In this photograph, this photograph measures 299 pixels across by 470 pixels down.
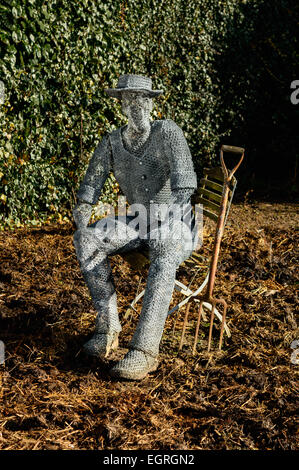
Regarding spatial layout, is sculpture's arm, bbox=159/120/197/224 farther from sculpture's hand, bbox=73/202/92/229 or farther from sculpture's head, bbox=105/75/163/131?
sculpture's hand, bbox=73/202/92/229

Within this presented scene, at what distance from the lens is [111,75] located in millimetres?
5965

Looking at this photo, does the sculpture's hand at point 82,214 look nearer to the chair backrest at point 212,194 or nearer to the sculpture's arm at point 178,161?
the sculpture's arm at point 178,161

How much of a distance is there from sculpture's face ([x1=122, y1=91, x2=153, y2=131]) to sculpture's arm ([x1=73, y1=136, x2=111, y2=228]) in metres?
0.28

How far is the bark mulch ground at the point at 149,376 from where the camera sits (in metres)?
2.50

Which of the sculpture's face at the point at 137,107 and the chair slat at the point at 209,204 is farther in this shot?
the chair slat at the point at 209,204

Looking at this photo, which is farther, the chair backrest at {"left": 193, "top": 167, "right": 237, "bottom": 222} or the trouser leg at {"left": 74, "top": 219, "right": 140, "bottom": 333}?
the chair backrest at {"left": 193, "top": 167, "right": 237, "bottom": 222}

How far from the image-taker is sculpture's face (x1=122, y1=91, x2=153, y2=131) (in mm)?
3166

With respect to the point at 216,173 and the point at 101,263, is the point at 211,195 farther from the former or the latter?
the point at 101,263

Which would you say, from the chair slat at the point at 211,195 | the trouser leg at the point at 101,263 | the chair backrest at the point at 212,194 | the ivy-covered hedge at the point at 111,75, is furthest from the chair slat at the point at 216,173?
the ivy-covered hedge at the point at 111,75

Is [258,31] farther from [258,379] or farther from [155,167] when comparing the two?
[258,379]

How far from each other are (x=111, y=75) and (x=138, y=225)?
317 cm

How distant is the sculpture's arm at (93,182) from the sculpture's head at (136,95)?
0.96 feet

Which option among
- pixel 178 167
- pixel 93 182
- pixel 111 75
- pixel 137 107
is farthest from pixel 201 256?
pixel 111 75

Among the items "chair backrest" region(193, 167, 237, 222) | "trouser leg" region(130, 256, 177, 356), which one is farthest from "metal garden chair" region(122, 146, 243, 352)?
"trouser leg" region(130, 256, 177, 356)
